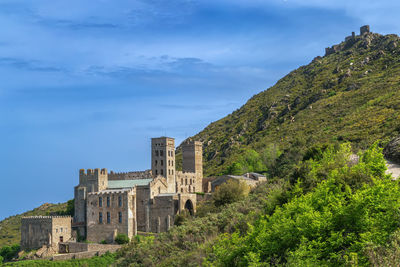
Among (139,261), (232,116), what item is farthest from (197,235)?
(232,116)

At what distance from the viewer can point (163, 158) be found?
67.6m

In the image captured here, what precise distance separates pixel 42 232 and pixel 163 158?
69.1 ft

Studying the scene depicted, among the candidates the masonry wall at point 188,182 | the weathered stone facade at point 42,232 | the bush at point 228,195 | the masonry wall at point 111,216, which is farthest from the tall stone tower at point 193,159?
the weathered stone facade at point 42,232

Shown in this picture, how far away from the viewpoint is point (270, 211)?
30656 mm

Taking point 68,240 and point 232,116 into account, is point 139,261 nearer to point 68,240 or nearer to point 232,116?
point 68,240

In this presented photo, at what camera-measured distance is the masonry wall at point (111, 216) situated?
52688mm

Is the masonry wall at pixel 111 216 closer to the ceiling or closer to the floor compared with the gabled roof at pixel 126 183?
closer to the floor

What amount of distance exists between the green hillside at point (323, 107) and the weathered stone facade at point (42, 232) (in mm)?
29976

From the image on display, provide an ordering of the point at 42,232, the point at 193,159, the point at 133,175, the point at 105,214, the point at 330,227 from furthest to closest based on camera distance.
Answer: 1. the point at 193,159
2. the point at 133,175
3. the point at 105,214
4. the point at 42,232
5. the point at 330,227

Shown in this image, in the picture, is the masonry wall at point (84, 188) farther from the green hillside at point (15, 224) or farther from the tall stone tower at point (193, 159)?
the tall stone tower at point (193, 159)

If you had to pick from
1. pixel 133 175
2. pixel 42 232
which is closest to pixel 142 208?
pixel 42 232

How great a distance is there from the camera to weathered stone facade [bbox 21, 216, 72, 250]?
5144 centimetres

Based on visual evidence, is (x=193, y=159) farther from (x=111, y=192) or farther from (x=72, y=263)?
(x=72, y=263)

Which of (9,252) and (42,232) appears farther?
A: (9,252)
